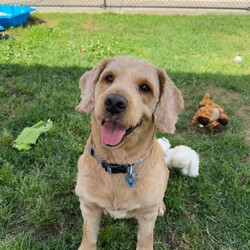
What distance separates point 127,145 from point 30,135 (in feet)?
5.54

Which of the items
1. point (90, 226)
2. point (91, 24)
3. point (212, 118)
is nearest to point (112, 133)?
point (90, 226)

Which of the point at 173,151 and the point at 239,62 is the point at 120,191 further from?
the point at 239,62

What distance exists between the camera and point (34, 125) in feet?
12.6

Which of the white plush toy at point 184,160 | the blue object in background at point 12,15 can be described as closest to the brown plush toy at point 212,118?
the white plush toy at point 184,160

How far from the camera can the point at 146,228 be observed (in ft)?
8.00

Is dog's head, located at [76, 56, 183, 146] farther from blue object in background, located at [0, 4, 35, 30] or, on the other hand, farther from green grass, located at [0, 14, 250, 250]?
blue object in background, located at [0, 4, 35, 30]

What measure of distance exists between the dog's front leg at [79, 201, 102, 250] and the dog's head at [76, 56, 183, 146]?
62 centimetres

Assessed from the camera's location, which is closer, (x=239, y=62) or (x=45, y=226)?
(x=45, y=226)

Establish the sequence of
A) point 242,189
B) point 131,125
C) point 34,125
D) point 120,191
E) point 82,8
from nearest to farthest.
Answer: point 131,125, point 120,191, point 242,189, point 34,125, point 82,8

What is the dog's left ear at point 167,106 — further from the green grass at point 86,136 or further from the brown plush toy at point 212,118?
the brown plush toy at point 212,118

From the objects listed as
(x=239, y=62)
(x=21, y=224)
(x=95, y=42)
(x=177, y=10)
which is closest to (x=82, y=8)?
(x=177, y=10)

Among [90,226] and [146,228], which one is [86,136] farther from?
[146,228]

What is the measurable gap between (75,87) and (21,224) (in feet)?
7.93

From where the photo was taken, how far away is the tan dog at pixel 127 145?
7.02 ft
